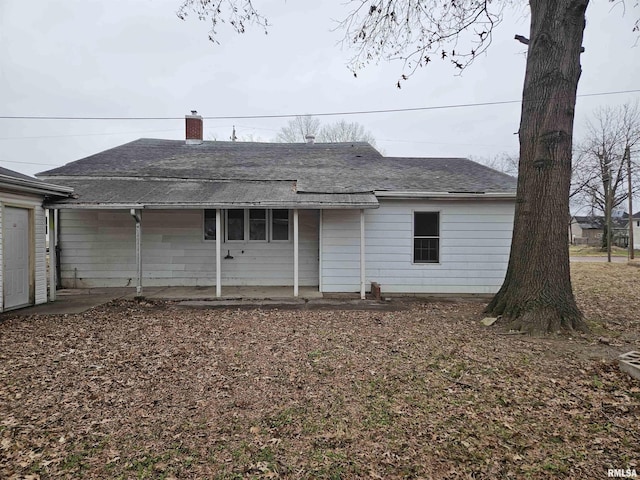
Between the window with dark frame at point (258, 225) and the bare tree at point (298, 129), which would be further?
the bare tree at point (298, 129)

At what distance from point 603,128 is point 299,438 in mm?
41573

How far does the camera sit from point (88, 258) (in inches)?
392

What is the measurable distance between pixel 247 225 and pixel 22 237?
16.8 feet

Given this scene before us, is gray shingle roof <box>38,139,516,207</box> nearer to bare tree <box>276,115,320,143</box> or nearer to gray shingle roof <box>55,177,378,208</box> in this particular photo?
gray shingle roof <box>55,177,378,208</box>

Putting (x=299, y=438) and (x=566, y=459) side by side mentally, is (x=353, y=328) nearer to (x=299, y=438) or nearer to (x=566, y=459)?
(x=299, y=438)

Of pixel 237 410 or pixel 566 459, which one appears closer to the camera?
pixel 566 459

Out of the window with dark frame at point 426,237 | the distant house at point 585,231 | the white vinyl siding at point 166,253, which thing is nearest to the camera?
the window with dark frame at point 426,237

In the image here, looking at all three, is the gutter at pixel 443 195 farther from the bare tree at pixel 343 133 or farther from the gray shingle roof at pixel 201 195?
the bare tree at pixel 343 133

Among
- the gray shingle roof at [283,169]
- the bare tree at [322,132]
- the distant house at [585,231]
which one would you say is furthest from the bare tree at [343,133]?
the distant house at [585,231]

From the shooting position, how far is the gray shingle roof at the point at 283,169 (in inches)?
375

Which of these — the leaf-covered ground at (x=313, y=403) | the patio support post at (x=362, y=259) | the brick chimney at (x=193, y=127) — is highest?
the brick chimney at (x=193, y=127)

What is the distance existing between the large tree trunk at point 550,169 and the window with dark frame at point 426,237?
11.2ft

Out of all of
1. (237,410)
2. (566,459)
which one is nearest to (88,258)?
(237,410)

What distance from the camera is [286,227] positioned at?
10.3m
